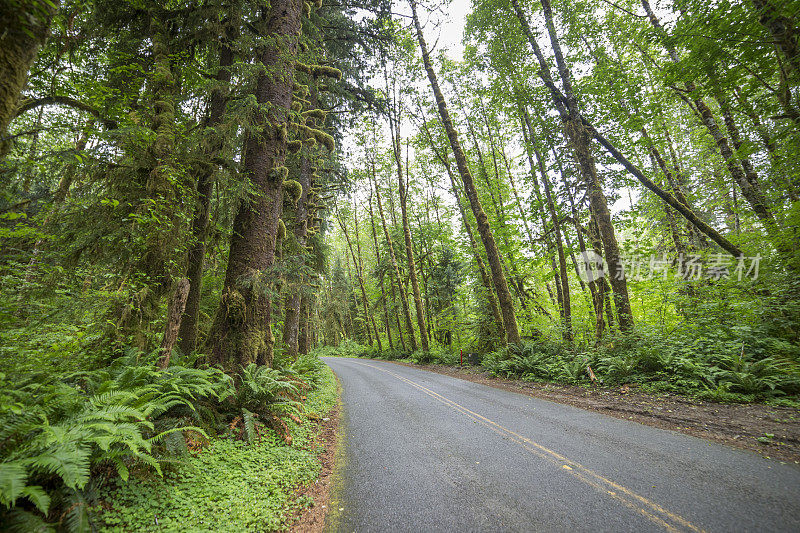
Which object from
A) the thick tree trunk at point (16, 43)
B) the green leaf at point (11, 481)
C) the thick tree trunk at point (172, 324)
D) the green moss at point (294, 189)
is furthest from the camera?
the green moss at point (294, 189)

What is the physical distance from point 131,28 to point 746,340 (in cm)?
1567

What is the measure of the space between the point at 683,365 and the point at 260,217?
10.2 metres

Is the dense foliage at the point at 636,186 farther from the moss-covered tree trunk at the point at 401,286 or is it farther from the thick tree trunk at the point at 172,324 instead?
the thick tree trunk at the point at 172,324

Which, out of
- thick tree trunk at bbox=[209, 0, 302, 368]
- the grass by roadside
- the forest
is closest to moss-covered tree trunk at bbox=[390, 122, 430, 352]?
the forest

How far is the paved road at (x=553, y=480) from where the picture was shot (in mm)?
2832

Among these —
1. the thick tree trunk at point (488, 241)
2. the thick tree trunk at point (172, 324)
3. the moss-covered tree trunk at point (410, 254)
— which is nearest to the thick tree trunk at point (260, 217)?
the thick tree trunk at point (172, 324)

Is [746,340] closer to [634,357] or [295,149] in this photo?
[634,357]

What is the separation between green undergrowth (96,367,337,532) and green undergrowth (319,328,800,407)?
7.91m

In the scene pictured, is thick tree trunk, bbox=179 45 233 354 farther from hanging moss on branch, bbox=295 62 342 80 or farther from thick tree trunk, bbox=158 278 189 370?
hanging moss on branch, bbox=295 62 342 80

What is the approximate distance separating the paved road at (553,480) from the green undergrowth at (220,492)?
2.15ft

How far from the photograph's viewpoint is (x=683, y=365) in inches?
270

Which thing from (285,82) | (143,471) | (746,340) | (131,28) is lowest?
(143,471)

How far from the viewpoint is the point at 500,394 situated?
326 inches

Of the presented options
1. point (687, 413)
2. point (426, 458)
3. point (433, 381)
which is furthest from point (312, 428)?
point (687, 413)
